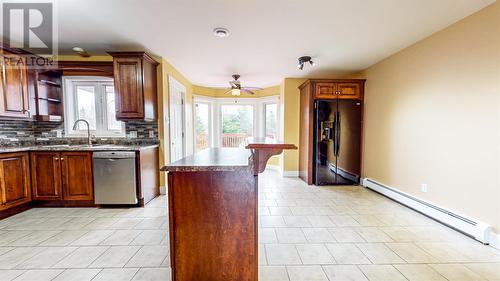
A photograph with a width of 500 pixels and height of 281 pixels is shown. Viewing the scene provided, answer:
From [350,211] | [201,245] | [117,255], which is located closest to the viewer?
[201,245]

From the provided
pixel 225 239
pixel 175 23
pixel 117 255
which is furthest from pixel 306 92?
pixel 117 255

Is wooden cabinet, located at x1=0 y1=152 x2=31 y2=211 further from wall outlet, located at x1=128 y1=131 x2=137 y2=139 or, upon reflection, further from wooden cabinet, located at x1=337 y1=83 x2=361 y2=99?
wooden cabinet, located at x1=337 y1=83 x2=361 y2=99

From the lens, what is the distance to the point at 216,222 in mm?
1470

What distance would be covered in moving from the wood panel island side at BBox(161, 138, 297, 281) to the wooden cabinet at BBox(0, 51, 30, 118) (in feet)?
10.6

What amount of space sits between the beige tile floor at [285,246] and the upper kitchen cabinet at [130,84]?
148cm

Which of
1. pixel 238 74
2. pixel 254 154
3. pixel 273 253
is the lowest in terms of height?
pixel 273 253

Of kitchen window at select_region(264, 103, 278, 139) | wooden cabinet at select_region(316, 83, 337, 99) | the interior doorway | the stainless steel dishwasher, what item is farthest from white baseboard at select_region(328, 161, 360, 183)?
the stainless steel dishwasher

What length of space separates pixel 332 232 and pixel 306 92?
2.96 metres

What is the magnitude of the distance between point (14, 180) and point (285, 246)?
11.9ft

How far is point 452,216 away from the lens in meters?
2.44

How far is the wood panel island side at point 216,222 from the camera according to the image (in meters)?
1.44

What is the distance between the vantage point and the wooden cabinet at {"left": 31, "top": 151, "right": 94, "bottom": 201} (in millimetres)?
2980

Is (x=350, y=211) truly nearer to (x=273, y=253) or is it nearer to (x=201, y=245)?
(x=273, y=253)

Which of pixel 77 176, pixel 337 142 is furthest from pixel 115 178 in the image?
pixel 337 142
